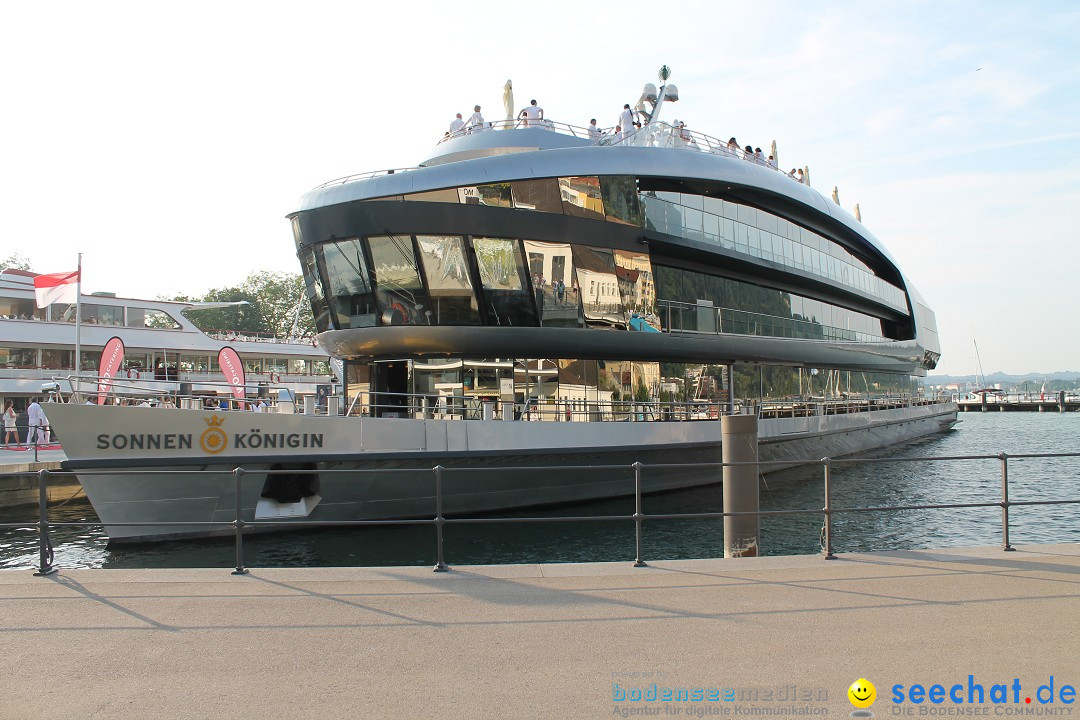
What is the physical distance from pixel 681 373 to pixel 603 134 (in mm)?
7405

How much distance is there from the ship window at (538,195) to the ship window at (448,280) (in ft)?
5.20

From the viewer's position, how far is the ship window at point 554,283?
16.6 m

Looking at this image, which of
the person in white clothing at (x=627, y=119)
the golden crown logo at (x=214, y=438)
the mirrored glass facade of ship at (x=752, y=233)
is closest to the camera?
the golden crown logo at (x=214, y=438)

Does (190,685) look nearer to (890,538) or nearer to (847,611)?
(847,611)

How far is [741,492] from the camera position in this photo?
342 inches

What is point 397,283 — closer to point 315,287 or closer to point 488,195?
Result: point 315,287

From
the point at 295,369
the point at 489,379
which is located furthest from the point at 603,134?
the point at 295,369

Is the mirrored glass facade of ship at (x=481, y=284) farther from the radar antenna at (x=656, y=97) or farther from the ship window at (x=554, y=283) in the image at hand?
the radar antenna at (x=656, y=97)

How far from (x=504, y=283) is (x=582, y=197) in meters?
2.66

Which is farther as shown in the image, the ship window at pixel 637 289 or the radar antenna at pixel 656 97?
the radar antenna at pixel 656 97

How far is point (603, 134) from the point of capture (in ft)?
73.5

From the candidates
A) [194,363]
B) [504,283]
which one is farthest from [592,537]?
[194,363]

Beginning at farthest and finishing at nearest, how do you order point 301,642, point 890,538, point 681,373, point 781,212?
1. point 781,212
2. point 681,373
3. point 890,538
4. point 301,642

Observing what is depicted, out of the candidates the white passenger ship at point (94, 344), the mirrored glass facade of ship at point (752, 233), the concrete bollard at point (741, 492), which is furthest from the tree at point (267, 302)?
the concrete bollard at point (741, 492)
